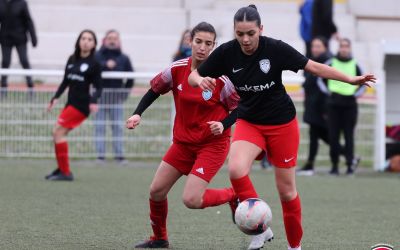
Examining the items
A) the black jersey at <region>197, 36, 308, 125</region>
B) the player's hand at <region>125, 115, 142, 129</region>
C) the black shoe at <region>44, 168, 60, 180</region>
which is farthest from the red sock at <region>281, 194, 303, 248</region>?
the black shoe at <region>44, 168, 60, 180</region>

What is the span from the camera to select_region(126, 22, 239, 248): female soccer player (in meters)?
7.48

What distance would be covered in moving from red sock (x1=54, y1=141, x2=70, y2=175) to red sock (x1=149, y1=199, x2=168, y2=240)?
4795 millimetres

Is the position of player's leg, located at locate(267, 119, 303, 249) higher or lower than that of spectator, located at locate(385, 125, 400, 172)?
higher

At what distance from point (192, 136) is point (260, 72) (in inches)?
35.2

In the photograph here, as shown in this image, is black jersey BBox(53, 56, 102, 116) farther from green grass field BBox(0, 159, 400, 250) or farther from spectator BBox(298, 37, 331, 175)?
spectator BBox(298, 37, 331, 175)

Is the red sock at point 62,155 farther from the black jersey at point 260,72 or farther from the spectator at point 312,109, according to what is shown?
the black jersey at point 260,72

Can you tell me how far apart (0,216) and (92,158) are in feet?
19.3

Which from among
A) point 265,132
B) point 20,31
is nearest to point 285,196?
point 265,132

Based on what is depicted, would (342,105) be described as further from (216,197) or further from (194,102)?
(194,102)

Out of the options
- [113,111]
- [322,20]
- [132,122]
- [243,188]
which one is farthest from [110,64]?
[243,188]

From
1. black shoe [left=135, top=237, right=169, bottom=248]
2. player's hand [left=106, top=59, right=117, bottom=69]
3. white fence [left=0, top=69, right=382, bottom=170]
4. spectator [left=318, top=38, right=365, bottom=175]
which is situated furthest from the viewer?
player's hand [left=106, top=59, right=117, bottom=69]

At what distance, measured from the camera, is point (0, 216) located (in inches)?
356

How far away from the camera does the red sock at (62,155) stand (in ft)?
40.3

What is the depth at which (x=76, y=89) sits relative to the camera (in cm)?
1228
